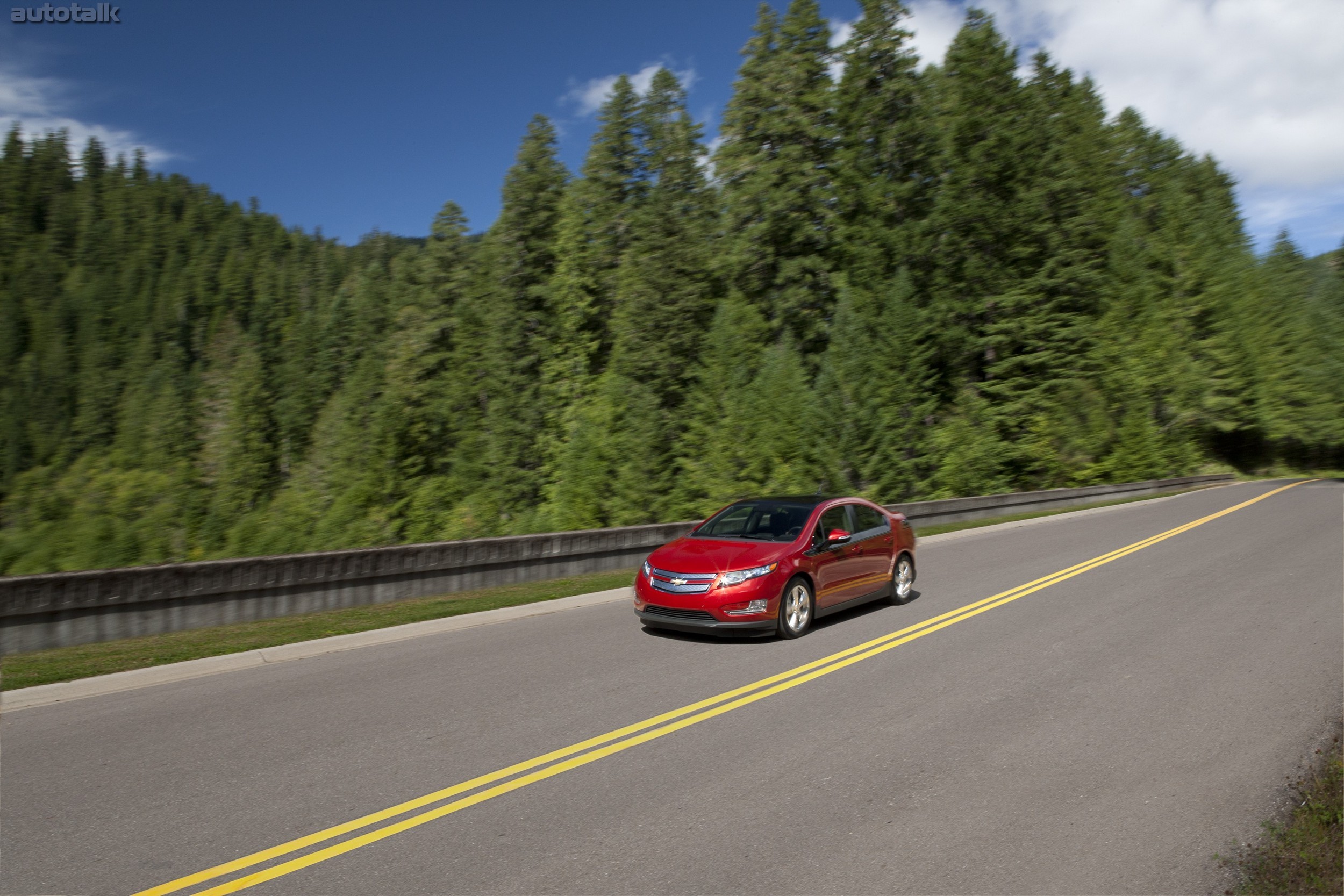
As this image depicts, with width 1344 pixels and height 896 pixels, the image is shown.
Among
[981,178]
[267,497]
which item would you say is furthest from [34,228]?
[981,178]

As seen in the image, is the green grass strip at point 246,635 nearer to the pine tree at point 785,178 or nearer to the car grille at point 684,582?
the car grille at point 684,582

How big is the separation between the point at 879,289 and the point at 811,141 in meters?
8.23

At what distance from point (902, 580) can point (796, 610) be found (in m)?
2.95

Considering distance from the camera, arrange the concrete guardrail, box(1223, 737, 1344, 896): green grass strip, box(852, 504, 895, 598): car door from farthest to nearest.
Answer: box(852, 504, 895, 598): car door → the concrete guardrail → box(1223, 737, 1344, 896): green grass strip

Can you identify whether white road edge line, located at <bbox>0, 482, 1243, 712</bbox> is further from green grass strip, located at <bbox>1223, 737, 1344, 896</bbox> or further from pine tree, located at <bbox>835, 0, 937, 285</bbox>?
pine tree, located at <bbox>835, 0, 937, 285</bbox>

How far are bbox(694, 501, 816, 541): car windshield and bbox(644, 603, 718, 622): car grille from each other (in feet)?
4.74

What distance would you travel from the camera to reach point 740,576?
9.55 metres

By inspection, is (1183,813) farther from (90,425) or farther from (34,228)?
(34,228)

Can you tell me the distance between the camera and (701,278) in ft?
141

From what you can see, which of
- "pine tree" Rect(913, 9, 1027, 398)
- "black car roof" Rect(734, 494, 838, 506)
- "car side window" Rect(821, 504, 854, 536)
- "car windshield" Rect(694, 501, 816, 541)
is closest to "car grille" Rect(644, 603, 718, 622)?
"car windshield" Rect(694, 501, 816, 541)

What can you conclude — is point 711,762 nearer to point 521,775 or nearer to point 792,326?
point 521,775

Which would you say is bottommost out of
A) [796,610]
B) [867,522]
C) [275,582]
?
[796,610]

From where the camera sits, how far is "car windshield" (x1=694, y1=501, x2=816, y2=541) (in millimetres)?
10688

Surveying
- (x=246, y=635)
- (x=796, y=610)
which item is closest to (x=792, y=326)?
(x=796, y=610)
